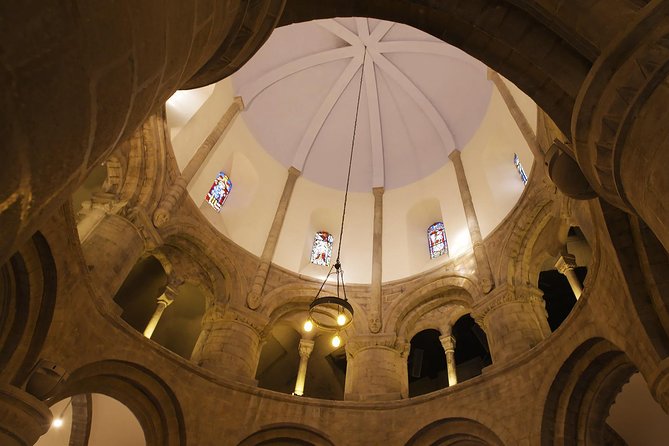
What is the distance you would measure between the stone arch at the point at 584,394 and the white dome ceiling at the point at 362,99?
9117 mm

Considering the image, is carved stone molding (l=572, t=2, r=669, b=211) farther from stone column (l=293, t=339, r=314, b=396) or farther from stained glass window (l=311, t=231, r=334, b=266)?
stained glass window (l=311, t=231, r=334, b=266)

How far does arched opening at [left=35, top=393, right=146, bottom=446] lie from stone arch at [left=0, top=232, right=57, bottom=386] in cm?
436

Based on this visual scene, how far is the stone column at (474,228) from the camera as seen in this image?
35.4ft

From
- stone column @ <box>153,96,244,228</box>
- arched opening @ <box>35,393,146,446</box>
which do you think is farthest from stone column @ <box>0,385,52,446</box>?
stone column @ <box>153,96,244,228</box>

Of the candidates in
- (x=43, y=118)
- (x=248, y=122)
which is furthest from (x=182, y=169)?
(x=43, y=118)

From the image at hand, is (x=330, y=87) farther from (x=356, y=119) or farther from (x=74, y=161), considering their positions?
(x=74, y=161)

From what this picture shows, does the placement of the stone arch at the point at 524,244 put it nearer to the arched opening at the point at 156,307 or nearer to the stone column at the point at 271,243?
the stone column at the point at 271,243

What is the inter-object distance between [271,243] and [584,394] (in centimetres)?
879

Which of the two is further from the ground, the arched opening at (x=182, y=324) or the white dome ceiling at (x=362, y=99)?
the white dome ceiling at (x=362, y=99)

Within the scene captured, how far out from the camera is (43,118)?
1488mm

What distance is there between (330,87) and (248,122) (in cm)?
398

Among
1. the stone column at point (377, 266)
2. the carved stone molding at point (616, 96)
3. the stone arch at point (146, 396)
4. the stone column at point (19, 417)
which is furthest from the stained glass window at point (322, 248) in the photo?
the carved stone molding at point (616, 96)

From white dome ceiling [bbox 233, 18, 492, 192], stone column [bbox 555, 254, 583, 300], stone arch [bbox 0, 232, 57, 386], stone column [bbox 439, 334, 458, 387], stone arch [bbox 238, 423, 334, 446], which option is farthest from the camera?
white dome ceiling [bbox 233, 18, 492, 192]

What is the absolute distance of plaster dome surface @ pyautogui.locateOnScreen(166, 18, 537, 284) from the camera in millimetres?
13188
